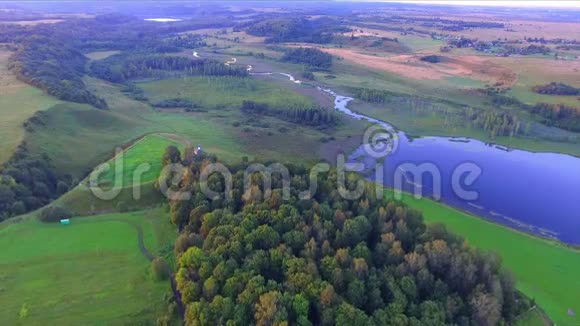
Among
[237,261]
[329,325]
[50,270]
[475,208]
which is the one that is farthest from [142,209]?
[475,208]

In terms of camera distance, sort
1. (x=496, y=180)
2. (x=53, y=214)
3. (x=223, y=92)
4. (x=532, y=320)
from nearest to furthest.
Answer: (x=532, y=320)
(x=53, y=214)
(x=496, y=180)
(x=223, y=92)

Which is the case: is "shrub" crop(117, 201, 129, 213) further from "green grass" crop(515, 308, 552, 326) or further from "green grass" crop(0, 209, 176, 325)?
"green grass" crop(515, 308, 552, 326)

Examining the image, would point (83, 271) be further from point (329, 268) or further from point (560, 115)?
point (560, 115)

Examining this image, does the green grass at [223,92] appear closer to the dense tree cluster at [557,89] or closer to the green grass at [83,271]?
the dense tree cluster at [557,89]

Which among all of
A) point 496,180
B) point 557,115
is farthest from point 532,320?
point 557,115

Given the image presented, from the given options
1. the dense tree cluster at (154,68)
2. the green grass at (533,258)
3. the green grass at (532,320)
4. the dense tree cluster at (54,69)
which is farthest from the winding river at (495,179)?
the dense tree cluster at (154,68)

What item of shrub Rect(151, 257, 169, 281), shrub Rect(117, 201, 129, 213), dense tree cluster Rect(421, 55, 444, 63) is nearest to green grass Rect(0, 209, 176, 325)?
shrub Rect(151, 257, 169, 281)
